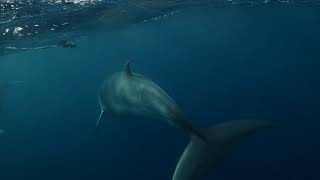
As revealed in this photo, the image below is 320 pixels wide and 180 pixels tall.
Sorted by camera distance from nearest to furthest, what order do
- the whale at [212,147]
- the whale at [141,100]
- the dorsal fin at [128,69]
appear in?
the whale at [141,100] → the whale at [212,147] → the dorsal fin at [128,69]

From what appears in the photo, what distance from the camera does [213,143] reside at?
24.3 ft

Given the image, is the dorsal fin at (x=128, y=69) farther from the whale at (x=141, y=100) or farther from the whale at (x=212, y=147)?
the whale at (x=212, y=147)

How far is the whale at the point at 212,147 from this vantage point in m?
6.95

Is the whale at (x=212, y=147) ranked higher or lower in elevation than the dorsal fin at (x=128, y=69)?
lower

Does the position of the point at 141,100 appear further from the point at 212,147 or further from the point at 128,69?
the point at 212,147

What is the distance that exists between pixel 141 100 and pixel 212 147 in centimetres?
162

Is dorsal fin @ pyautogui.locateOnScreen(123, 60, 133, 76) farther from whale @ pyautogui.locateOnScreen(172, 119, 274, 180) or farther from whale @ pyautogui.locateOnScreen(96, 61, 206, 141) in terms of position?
whale @ pyautogui.locateOnScreen(172, 119, 274, 180)

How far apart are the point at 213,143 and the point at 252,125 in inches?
30.1

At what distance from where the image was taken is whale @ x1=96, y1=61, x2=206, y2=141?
684cm

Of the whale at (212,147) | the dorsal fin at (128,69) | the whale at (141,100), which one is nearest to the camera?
the whale at (141,100)

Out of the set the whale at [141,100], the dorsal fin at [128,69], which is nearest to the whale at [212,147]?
the whale at [141,100]

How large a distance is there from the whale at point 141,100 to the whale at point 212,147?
0.26 m

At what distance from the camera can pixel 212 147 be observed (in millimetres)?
7359

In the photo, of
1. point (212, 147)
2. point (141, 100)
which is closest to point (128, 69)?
point (141, 100)
